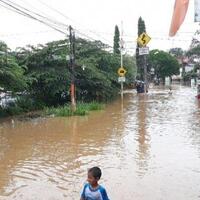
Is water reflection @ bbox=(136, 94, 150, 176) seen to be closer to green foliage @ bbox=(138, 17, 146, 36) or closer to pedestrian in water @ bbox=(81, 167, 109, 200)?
pedestrian in water @ bbox=(81, 167, 109, 200)

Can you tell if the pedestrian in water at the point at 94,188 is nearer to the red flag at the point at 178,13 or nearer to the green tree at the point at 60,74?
the red flag at the point at 178,13

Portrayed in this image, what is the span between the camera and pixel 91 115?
27938mm

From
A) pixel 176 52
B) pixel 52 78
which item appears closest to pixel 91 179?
pixel 52 78

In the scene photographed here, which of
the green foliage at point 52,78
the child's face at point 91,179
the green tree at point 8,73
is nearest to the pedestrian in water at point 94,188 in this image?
the child's face at point 91,179

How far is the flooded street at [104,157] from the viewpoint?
11242 millimetres

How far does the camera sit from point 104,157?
49.7 feet

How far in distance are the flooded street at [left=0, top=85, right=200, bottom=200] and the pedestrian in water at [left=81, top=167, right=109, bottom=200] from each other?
3707mm

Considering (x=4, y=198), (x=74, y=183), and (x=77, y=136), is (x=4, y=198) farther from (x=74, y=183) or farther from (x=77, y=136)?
(x=77, y=136)

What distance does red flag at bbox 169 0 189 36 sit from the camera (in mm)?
8156

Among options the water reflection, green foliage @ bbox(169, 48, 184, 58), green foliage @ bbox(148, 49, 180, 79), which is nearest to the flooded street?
the water reflection

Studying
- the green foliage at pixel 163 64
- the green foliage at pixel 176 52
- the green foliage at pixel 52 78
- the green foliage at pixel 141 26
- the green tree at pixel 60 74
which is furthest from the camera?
the green foliage at pixel 176 52

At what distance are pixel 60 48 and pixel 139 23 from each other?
1713 inches

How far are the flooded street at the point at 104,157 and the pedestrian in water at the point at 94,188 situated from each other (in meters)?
3.71

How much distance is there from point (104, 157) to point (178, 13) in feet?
25.3
